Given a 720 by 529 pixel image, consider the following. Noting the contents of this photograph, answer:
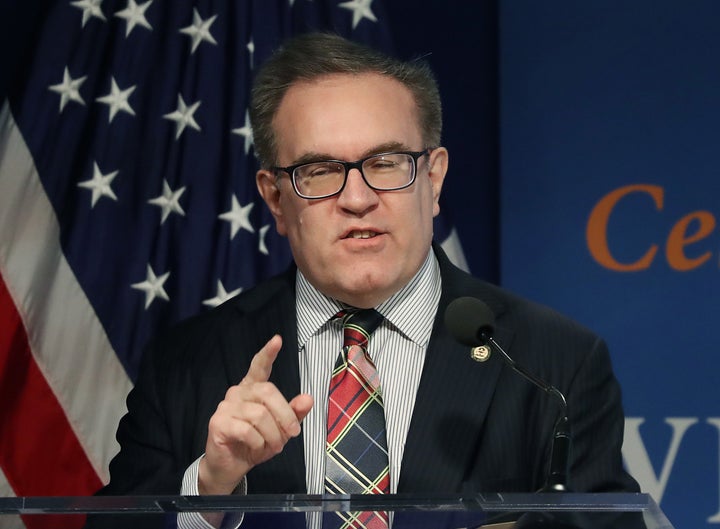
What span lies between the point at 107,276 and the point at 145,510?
185cm

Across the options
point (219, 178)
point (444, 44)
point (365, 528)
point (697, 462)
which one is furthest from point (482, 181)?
point (365, 528)

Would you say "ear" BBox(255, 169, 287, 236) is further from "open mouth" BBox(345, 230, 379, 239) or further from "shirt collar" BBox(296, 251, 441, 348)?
"open mouth" BBox(345, 230, 379, 239)

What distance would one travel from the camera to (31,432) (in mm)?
3156

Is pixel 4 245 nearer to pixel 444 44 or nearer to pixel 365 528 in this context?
pixel 444 44

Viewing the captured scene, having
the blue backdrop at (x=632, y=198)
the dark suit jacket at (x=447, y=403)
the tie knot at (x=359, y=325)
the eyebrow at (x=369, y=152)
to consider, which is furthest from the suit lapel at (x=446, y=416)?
the blue backdrop at (x=632, y=198)

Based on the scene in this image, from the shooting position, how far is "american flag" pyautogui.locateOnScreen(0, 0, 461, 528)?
320cm

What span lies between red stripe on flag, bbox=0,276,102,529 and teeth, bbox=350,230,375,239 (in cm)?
136

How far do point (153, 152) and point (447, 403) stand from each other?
4.79 feet

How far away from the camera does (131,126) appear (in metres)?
3.26

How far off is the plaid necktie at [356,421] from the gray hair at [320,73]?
0.40m

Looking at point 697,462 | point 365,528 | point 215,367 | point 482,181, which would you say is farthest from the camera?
point 482,181

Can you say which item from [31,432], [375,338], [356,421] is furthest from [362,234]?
[31,432]

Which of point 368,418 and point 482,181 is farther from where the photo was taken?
point 482,181

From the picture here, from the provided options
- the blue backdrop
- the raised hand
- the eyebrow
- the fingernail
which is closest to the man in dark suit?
the eyebrow
